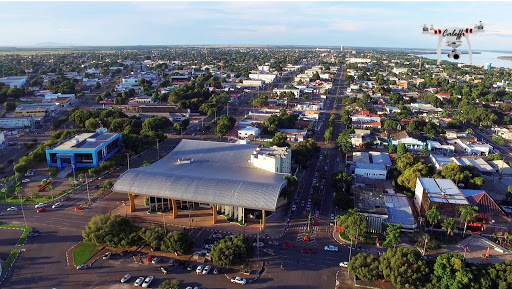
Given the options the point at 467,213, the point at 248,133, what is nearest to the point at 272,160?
the point at 467,213

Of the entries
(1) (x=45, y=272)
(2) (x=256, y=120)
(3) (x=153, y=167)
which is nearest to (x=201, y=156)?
(3) (x=153, y=167)

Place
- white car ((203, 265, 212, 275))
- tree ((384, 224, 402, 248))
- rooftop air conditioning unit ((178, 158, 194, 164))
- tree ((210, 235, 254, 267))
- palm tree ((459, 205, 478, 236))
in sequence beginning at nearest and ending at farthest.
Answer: tree ((210, 235, 254, 267)) < white car ((203, 265, 212, 275)) < tree ((384, 224, 402, 248)) < palm tree ((459, 205, 478, 236)) < rooftop air conditioning unit ((178, 158, 194, 164))

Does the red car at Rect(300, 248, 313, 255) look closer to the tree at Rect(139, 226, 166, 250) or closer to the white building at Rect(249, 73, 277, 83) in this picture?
the tree at Rect(139, 226, 166, 250)

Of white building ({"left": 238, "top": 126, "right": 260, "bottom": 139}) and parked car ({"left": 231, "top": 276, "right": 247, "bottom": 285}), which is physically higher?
white building ({"left": 238, "top": 126, "right": 260, "bottom": 139})

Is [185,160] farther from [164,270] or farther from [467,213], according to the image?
[467,213]

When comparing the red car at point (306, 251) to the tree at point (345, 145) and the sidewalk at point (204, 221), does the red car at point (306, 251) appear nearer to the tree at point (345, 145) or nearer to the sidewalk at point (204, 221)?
the sidewalk at point (204, 221)

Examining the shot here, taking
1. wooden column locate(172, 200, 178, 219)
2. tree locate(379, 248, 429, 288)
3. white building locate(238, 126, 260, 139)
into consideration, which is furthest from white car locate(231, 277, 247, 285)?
white building locate(238, 126, 260, 139)

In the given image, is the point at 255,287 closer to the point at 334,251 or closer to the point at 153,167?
the point at 334,251
